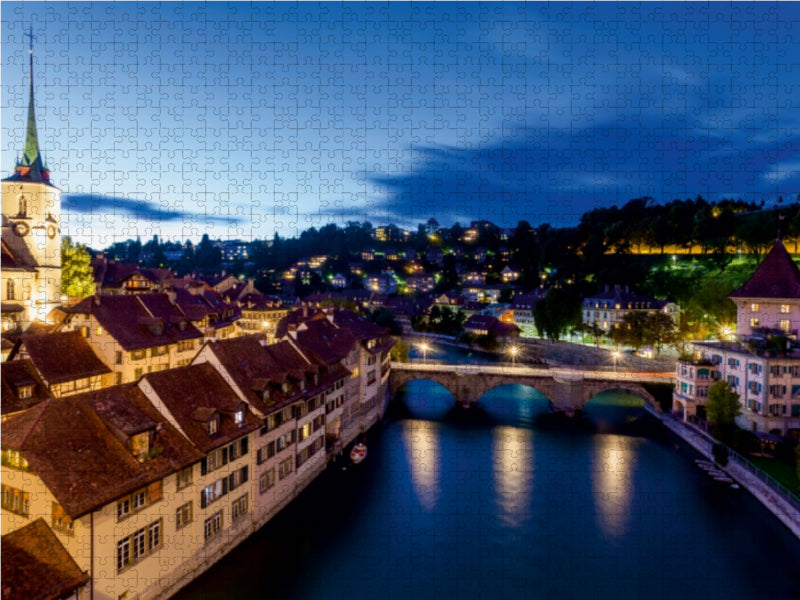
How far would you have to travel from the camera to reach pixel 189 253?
387 ft

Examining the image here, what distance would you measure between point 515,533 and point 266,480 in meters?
9.05

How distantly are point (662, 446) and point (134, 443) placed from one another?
27.1m

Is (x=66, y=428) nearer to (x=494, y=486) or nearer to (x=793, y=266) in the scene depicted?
(x=494, y=486)

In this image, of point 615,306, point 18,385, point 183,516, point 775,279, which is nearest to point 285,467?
point 183,516

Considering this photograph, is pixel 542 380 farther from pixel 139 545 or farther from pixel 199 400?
pixel 139 545

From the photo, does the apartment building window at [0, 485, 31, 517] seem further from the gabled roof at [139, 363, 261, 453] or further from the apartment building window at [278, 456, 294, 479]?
the apartment building window at [278, 456, 294, 479]

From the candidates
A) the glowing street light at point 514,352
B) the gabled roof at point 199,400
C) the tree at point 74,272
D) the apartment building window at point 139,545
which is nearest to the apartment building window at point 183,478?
the gabled roof at point 199,400

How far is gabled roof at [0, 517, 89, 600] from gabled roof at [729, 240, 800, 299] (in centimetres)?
3846

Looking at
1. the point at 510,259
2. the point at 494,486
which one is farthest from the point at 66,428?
the point at 510,259

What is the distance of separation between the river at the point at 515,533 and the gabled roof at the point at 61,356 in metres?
9.46

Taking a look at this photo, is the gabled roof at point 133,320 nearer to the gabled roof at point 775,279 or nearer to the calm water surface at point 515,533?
the calm water surface at point 515,533

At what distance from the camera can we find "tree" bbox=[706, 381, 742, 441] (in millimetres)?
28844

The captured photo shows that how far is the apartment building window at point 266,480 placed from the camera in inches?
770

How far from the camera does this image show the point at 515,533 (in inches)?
802
